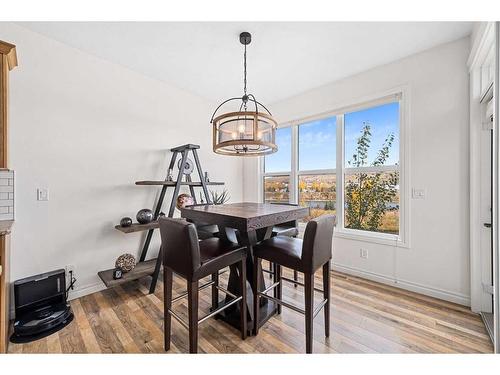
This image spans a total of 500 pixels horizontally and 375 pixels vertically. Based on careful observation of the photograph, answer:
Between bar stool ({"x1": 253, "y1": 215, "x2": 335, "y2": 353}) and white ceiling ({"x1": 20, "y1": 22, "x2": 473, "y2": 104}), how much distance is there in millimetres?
1723

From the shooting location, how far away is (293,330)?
5.79ft

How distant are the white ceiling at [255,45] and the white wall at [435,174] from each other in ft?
0.68

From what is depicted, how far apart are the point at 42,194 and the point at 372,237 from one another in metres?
3.52

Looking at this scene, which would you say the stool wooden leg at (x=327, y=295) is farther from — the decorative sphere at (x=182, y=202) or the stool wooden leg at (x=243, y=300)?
the decorative sphere at (x=182, y=202)

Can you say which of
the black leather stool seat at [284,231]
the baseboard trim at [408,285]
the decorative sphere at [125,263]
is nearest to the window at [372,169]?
the baseboard trim at [408,285]

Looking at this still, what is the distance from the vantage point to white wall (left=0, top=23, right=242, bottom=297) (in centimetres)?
Answer: 197

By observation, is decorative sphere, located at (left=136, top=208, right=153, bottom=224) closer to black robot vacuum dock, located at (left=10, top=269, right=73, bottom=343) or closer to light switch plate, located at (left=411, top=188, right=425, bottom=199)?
black robot vacuum dock, located at (left=10, top=269, right=73, bottom=343)

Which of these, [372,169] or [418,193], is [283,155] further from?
[418,193]

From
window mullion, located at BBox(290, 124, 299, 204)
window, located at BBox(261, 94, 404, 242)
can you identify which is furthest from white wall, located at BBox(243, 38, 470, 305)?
window mullion, located at BBox(290, 124, 299, 204)

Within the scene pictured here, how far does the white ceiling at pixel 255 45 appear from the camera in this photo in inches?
76.5

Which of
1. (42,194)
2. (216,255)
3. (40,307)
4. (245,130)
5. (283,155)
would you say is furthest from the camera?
(283,155)

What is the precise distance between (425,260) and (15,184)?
3970 millimetres

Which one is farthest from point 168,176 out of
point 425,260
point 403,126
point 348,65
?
point 425,260

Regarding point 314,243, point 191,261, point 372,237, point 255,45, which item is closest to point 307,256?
point 314,243
